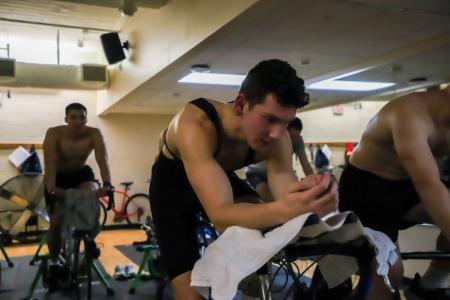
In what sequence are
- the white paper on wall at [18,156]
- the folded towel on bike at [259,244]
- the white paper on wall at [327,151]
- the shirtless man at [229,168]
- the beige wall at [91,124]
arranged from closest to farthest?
1. the folded towel on bike at [259,244]
2. the shirtless man at [229,168]
3. the white paper on wall at [327,151]
4. the white paper on wall at [18,156]
5. the beige wall at [91,124]

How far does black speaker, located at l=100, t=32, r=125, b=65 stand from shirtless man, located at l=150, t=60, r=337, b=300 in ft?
11.8

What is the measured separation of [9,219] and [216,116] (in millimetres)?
2659

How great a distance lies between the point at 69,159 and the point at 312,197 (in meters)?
3.04

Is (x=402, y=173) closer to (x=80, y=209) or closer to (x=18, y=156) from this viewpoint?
(x=80, y=209)

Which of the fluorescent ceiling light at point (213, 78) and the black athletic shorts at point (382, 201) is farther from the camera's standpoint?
the fluorescent ceiling light at point (213, 78)

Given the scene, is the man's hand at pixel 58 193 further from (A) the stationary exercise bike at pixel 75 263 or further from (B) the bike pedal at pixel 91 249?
(B) the bike pedal at pixel 91 249

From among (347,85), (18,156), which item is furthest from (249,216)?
(18,156)

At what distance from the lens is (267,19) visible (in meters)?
2.94

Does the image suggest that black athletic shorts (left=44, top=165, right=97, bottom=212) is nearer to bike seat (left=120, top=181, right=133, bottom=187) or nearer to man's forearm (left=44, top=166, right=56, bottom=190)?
man's forearm (left=44, top=166, right=56, bottom=190)

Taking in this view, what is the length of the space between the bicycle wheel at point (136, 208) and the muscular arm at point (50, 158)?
385 cm

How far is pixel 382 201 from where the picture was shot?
1.86 metres

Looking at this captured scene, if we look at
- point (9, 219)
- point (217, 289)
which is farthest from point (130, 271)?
point (217, 289)

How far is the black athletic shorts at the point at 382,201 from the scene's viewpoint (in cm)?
185

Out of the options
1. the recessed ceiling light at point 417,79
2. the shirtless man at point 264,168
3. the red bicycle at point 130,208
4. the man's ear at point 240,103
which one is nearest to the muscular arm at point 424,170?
the man's ear at point 240,103
